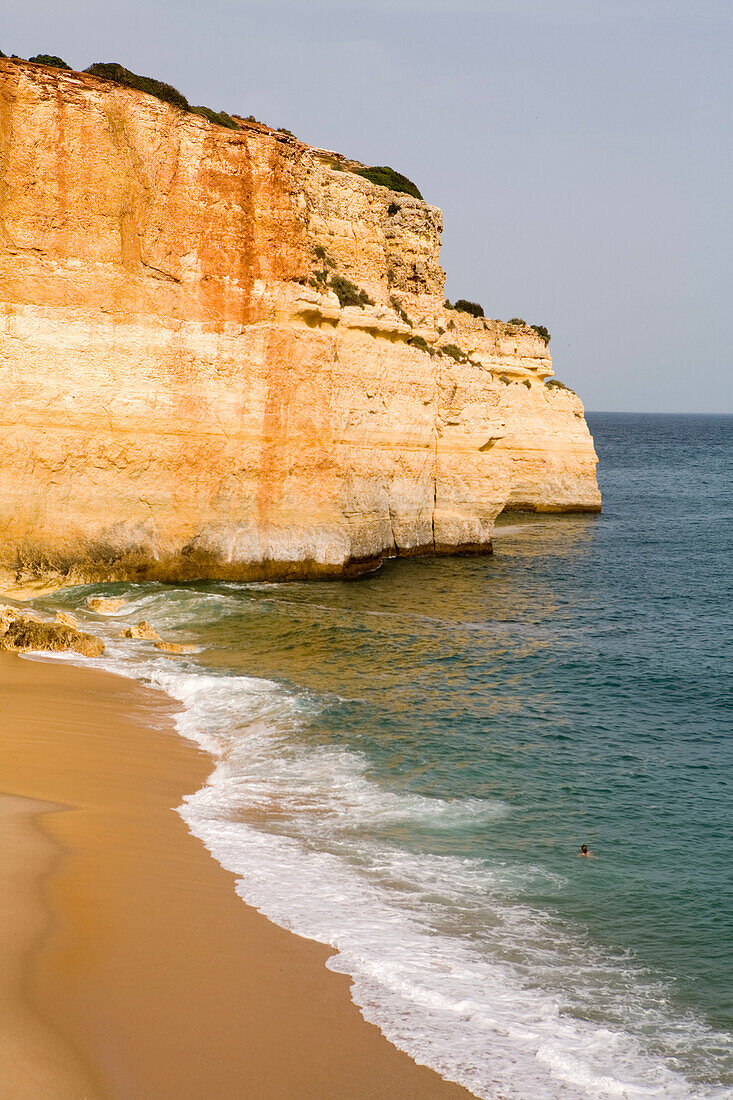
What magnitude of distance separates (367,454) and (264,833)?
61.3ft

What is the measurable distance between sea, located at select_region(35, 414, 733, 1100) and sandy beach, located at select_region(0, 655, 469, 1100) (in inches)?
13.8

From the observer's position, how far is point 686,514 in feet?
158

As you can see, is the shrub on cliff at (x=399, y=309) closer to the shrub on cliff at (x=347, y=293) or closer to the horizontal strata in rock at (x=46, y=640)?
the shrub on cliff at (x=347, y=293)

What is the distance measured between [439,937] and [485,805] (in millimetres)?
→ 3460

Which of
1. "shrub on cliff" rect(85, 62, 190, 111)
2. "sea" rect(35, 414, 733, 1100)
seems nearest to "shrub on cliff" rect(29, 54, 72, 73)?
"shrub on cliff" rect(85, 62, 190, 111)

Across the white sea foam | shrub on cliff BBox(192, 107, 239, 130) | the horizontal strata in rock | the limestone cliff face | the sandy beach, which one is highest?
shrub on cliff BBox(192, 107, 239, 130)

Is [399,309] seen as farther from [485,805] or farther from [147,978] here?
[147,978]

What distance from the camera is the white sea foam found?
607 cm

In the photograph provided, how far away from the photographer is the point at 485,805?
1106 centimetres

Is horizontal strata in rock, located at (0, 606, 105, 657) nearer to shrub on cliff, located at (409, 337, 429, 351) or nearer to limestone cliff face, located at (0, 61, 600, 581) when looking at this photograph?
limestone cliff face, located at (0, 61, 600, 581)

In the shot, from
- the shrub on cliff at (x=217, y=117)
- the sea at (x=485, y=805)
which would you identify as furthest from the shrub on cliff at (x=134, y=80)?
the sea at (x=485, y=805)

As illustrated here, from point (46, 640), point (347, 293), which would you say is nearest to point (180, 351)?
point (347, 293)

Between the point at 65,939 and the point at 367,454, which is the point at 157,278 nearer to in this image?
the point at 367,454

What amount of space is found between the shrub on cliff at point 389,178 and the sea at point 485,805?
16.7 m
